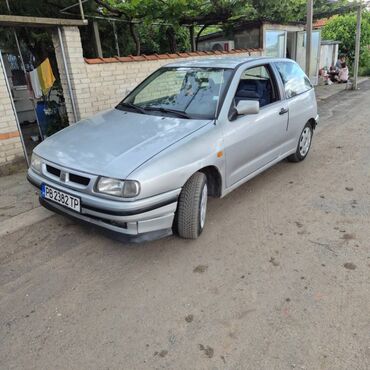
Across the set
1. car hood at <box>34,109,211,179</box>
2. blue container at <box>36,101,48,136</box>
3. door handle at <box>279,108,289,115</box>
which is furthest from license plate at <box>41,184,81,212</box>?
blue container at <box>36,101,48,136</box>

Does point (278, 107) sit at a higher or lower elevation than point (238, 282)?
higher

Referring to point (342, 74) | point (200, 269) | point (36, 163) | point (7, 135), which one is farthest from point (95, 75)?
point (342, 74)

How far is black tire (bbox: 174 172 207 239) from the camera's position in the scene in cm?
305

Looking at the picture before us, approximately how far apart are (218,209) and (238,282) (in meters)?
1.34

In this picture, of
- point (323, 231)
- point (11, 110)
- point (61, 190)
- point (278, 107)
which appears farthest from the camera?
point (11, 110)

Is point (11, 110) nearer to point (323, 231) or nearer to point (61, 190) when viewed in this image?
point (61, 190)

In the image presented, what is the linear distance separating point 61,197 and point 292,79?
11.7 feet

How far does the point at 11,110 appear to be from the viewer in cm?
503

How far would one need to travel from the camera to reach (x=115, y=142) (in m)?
3.11

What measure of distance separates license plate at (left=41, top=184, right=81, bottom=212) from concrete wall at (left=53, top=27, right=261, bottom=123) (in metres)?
3.20

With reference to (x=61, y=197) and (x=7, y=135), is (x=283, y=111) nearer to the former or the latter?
(x=61, y=197)

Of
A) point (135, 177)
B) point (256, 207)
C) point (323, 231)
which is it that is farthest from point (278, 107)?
point (135, 177)

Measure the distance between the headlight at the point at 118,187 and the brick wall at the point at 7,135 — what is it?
121 inches

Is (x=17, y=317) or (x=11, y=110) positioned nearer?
(x=17, y=317)
